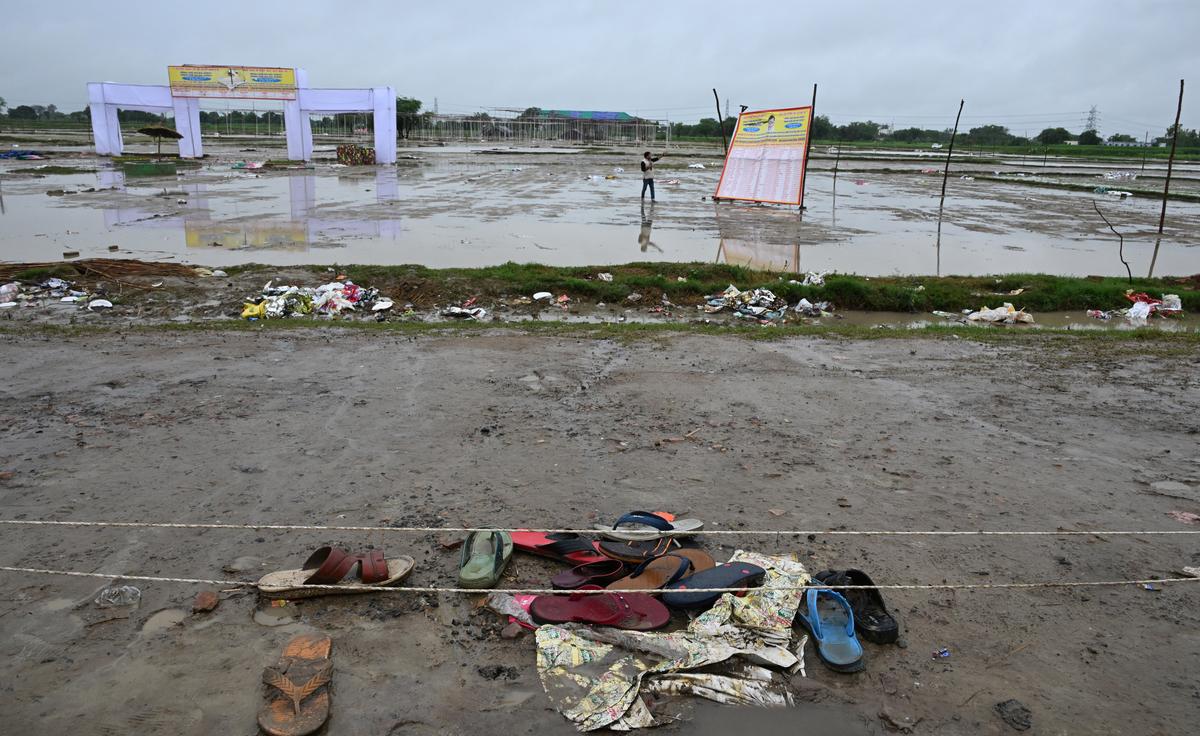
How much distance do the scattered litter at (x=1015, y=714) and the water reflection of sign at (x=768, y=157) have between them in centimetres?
2019

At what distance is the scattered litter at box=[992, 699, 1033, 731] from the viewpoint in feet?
9.21

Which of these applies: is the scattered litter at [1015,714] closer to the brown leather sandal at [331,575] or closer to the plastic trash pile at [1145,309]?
the brown leather sandal at [331,575]

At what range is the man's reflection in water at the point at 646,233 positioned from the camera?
577 inches

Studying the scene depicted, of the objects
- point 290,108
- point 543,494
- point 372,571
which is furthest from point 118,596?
point 290,108

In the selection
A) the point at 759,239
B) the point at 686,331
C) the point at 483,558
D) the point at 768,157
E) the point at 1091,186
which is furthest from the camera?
the point at 1091,186

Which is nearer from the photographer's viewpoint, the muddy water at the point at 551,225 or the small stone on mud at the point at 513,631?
the small stone on mud at the point at 513,631

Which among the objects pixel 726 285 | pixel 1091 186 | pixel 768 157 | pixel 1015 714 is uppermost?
pixel 768 157

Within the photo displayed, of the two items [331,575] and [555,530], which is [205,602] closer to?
[331,575]

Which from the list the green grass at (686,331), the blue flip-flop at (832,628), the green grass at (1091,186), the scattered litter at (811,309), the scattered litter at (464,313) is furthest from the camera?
the green grass at (1091,186)

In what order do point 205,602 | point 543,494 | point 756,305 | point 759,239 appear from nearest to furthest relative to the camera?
point 205,602, point 543,494, point 756,305, point 759,239

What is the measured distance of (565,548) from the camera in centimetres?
377

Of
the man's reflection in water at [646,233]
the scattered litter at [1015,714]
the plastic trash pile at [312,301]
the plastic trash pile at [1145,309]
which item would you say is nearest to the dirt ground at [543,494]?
the scattered litter at [1015,714]

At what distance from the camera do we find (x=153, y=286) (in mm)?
10250

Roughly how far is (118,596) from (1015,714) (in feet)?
12.9
